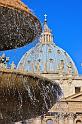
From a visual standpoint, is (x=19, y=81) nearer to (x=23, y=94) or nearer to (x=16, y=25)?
(x=23, y=94)

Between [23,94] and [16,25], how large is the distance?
118 centimetres

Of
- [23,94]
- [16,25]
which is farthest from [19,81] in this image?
[16,25]

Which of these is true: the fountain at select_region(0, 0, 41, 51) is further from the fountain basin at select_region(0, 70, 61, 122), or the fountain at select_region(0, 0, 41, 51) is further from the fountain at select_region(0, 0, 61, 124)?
the fountain basin at select_region(0, 70, 61, 122)

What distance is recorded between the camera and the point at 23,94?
935cm

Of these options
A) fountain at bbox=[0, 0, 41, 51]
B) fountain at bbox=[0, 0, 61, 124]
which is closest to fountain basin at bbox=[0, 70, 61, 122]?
fountain at bbox=[0, 0, 61, 124]

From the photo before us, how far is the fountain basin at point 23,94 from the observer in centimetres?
907

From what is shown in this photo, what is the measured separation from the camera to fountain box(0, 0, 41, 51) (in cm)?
895

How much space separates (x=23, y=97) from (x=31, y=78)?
39 centimetres

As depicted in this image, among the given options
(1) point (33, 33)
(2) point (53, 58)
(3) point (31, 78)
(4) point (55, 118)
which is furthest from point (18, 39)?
(2) point (53, 58)

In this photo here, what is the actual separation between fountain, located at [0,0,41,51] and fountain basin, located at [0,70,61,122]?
2.63 feet

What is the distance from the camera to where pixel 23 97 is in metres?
9.41

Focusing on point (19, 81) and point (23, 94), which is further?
point (23, 94)

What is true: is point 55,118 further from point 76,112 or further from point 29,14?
point 29,14

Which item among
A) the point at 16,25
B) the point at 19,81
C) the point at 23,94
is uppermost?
the point at 16,25
